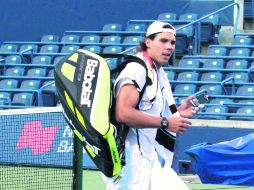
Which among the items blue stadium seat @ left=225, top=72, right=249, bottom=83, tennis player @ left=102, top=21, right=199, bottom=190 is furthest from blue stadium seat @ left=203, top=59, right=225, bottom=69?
tennis player @ left=102, top=21, right=199, bottom=190

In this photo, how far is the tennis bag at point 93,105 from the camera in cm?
581

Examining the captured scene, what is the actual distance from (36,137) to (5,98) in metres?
7.07

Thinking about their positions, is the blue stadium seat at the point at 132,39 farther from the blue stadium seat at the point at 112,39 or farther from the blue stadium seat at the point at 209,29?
the blue stadium seat at the point at 209,29

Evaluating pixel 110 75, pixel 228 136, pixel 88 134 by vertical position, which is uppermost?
pixel 110 75

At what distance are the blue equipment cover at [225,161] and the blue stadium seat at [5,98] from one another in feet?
17.0

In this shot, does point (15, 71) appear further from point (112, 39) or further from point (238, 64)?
point (238, 64)

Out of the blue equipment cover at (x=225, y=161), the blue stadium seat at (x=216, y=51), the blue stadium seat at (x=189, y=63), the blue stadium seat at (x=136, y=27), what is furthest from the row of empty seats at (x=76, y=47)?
the blue equipment cover at (x=225, y=161)

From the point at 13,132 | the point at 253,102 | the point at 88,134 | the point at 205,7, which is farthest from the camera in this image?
the point at 205,7

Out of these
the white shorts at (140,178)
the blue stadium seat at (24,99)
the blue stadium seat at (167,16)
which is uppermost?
the blue stadium seat at (167,16)

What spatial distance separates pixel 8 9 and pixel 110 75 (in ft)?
50.7

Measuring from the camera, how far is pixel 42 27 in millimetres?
20875

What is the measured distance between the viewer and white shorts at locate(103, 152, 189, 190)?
5.93m

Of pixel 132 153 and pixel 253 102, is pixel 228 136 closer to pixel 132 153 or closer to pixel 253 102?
pixel 253 102

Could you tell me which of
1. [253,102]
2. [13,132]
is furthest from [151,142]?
[253,102]
